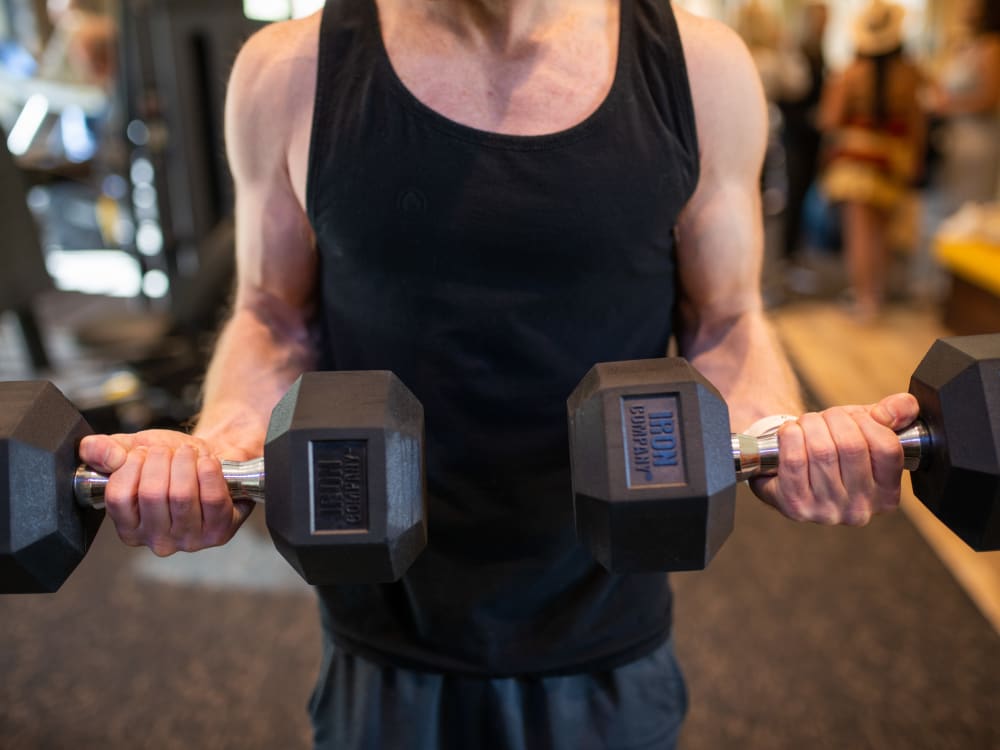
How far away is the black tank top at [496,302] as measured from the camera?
0.78 meters

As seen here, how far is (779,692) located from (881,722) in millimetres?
204

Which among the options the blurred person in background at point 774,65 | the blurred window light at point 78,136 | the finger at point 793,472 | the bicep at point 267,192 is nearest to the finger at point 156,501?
the bicep at point 267,192

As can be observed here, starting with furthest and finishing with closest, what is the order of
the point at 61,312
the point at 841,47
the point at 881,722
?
the point at 841,47 → the point at 61,312 → the point at 881,722

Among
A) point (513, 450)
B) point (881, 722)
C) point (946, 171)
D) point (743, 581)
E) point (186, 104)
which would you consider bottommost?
point (946, 171)

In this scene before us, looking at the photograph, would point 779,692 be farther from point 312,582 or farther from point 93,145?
point 93,145

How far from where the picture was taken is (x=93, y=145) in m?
4.88

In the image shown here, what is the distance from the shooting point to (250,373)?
92 cm

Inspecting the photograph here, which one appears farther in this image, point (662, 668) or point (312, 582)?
point (662, 668)

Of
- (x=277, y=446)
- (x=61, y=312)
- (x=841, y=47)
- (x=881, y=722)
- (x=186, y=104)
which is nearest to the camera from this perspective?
(x=277, y=446)

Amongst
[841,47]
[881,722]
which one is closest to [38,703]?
[881,722]

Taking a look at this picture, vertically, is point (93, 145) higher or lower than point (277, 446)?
lower

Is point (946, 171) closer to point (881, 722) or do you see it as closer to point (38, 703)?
point (881, 722)

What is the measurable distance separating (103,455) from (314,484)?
19 centimetres

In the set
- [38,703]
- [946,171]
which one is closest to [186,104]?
[38,703]
